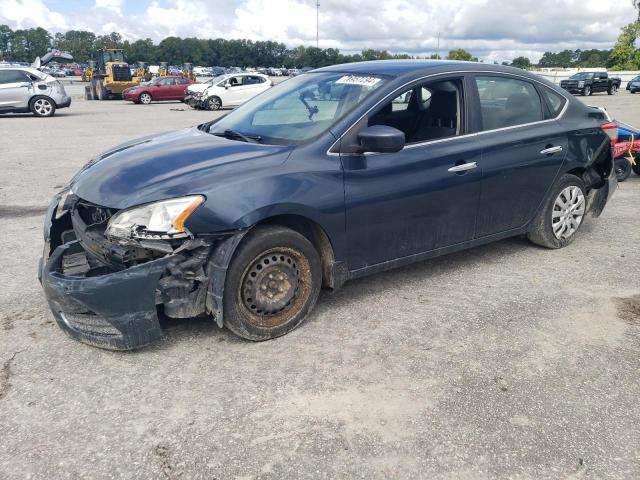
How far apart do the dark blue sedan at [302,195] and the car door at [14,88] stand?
56.1ft

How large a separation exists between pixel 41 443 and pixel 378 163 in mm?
2520

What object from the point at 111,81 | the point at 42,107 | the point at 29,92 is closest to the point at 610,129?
the point at 29,92

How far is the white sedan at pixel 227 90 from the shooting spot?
2422cm

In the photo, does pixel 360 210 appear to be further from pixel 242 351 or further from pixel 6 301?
pixel 6 301

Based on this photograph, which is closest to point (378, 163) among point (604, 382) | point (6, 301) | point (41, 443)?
point (604, 382)

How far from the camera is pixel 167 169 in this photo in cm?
349

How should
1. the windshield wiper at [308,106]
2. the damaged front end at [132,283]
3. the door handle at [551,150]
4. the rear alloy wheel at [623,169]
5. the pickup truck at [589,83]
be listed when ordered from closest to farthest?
the damaged front end at [132,283]
the windshield wiper at [308,106]
the door handle at [551,150]
the rear alloy wheel at [623,169]
the pickup truck at [589,83]

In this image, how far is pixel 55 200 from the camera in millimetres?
4176

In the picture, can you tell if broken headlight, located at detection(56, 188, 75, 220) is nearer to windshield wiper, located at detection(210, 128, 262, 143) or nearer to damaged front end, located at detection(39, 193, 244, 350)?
damaged front end, located at detection(39, 193, 244, 350)

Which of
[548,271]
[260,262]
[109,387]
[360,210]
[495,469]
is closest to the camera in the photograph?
[495,469]

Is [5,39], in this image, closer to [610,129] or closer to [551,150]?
[610,129]

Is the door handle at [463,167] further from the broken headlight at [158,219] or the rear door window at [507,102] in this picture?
the broken headlight at [158,219]

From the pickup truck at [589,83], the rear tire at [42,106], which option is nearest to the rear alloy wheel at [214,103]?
the rear tire at [42,106]

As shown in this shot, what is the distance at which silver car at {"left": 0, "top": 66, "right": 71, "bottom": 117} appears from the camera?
18703 millimetres
